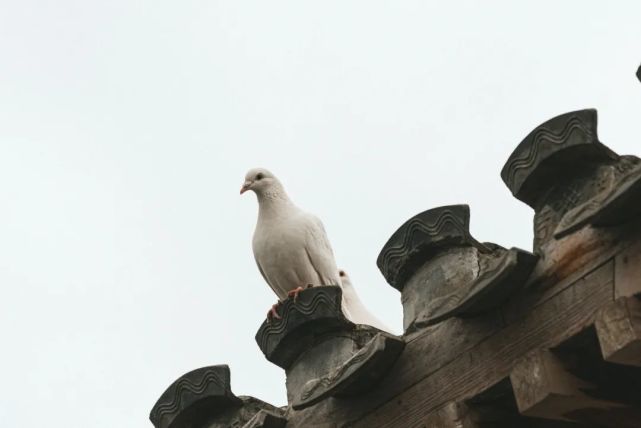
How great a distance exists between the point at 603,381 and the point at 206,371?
2621 millimetres

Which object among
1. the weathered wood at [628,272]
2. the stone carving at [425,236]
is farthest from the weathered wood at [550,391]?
the stone carving at [425,236]

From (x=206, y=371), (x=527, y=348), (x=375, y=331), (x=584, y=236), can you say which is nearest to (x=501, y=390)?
(x=527, y=348)

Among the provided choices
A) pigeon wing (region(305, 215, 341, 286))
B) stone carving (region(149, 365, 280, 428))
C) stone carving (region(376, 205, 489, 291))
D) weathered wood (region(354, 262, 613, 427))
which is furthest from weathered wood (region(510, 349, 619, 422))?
pigeon wing (region(305, 215, 341, 286))

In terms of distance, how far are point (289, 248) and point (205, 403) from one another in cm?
207

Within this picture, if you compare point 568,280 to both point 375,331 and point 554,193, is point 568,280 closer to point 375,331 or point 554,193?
point 554,193

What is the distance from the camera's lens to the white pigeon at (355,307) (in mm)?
11008

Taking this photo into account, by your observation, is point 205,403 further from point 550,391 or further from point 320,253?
point 550,391

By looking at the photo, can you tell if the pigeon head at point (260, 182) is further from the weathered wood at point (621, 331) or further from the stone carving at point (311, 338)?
the weathered wood at point (621, 331)

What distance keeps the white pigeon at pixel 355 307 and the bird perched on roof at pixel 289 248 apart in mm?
851

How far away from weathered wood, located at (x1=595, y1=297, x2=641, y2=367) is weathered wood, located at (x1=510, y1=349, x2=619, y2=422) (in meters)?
0.30

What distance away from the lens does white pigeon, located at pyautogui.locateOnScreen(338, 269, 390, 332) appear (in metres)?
11.0

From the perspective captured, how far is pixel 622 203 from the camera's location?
19.2 feet

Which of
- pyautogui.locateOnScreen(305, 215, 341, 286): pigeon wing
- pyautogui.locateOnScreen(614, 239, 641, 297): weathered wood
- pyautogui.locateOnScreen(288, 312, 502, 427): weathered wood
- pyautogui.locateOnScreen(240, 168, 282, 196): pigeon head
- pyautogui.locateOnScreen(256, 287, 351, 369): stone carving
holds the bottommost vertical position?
pyautogui.locateOnScreen(614, 239, 641, 297): weathered wood

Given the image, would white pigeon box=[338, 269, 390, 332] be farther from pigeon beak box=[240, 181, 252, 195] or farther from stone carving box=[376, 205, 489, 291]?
stone carving box=[376, 205, 489, 291]
